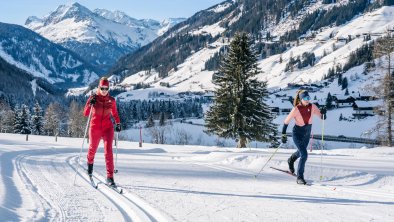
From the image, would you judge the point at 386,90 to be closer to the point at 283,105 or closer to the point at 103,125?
the point at 103,125

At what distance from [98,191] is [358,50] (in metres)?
200

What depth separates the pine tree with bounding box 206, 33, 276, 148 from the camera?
3206 cm

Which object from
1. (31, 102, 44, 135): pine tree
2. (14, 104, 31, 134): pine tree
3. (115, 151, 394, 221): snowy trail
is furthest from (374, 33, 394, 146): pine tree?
(31, 102, 44, 135): pine tree

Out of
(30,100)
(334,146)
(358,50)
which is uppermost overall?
(358,50)

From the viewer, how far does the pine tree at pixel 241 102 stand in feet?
105

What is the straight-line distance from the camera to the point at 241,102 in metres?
32.4

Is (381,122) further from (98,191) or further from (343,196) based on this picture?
(98,191)

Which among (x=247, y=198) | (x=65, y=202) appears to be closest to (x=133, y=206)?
(x=65, y=202)

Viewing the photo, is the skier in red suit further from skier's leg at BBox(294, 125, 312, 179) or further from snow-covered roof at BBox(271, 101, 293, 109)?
snow-covered roof at BBox(271, 101, 293, 109)

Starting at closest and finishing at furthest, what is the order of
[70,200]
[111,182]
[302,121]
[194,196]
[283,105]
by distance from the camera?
[70,200]
[194,196]
[111,182]
[302,121]
[283,105]

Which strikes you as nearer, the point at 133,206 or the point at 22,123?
the point at 133,206

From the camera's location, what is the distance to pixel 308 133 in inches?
348

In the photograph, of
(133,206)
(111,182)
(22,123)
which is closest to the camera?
(133,206)

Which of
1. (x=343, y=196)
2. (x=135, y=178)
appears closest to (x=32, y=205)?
(x=135, y=178)
